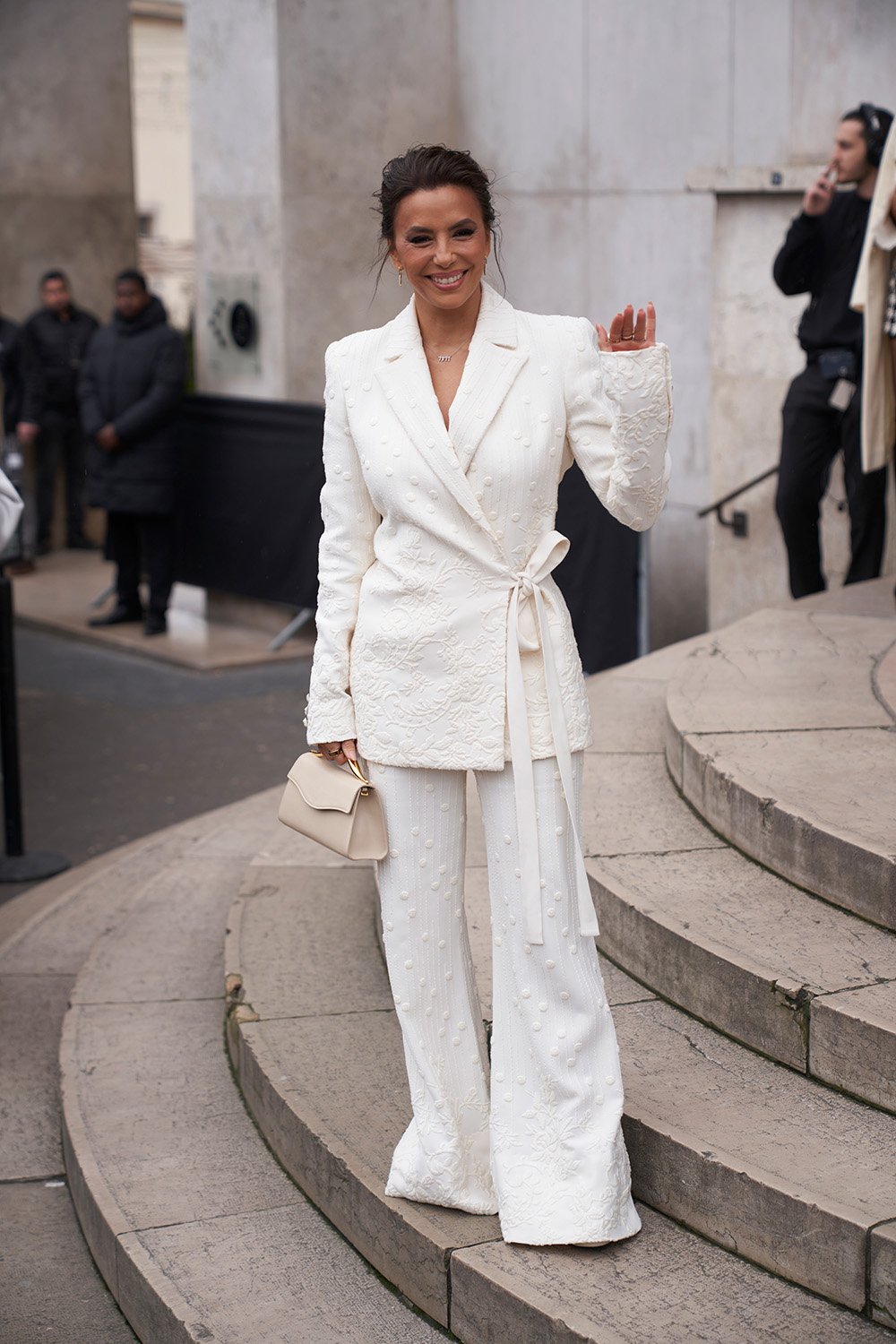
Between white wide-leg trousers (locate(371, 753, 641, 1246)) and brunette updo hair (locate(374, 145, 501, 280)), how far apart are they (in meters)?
0.98

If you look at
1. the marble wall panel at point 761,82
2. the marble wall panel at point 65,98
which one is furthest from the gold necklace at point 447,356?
the marble wall panel at point 65,98

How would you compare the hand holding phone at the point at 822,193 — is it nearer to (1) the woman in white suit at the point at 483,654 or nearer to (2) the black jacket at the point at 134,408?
(1) the woman in white suit at the point at 483,654

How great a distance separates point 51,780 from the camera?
24.6 ft

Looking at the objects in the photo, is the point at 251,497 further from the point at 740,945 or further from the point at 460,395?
the point at 460,395

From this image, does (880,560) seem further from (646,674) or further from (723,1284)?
(723,1284)

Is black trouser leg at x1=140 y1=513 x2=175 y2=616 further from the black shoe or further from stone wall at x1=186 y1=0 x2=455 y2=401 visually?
stone wall at x1=186 y1=0 x2=455 y2=401

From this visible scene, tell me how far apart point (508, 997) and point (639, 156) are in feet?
23.6

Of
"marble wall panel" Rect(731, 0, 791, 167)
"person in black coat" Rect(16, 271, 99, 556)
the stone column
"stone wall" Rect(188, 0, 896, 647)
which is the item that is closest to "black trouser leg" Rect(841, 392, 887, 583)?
"stone wall" Rect(188, 0, 896, 647)

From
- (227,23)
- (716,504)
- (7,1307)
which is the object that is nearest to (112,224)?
(227,23)

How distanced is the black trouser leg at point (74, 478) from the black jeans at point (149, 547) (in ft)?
9.65

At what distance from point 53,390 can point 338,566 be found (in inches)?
422

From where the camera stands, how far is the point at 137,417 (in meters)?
10.2

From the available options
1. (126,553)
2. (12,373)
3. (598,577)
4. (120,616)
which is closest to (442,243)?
(598,577)

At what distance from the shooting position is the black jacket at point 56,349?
12.8m
